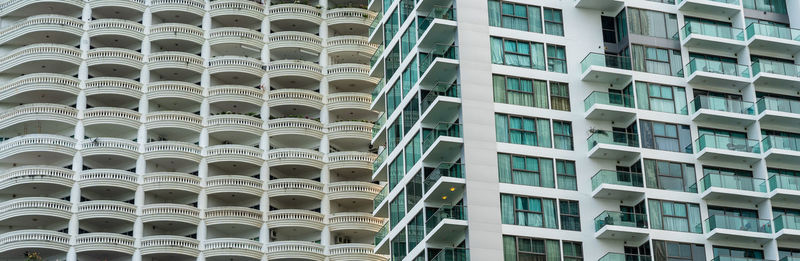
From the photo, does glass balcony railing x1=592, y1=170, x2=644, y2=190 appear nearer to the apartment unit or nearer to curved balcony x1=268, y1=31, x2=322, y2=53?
the apartment unit

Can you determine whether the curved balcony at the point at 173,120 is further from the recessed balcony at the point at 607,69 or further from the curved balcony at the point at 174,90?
the recessed balcony at the point at 607,69

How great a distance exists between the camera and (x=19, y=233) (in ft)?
340

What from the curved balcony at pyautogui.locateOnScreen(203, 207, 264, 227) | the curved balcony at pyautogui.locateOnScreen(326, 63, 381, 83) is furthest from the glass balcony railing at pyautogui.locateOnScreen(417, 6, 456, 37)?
the curved balcony at pyautogui.locateOnScreen(326, 63, 381, 83)

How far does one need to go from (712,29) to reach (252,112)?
37294 millimetres

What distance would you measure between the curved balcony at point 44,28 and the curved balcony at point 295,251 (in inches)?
938

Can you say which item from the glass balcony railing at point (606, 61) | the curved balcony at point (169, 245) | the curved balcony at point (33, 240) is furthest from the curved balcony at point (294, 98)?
the glass balcony railing at point (606, 61)

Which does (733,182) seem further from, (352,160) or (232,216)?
(232,216)

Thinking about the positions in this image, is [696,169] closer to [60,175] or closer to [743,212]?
[743,212]

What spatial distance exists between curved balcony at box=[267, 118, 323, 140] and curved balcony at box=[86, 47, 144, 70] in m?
11.4

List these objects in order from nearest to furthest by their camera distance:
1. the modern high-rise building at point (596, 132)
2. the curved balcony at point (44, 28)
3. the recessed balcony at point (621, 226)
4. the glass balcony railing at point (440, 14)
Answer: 1. the recessed balcony at point (621, 226)
2. the modern high-rise building at point (596, 132)
3. the glass balcony railing at point (440, 14)
4. the curved balcony at point (44, 28)

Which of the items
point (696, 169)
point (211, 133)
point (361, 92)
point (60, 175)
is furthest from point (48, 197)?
point (696, 169)

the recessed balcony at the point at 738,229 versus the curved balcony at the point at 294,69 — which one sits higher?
the curved balcony at the point at 294,69

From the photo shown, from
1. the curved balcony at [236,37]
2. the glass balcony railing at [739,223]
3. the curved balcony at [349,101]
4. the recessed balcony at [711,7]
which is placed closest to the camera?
the glass balcony railing at [739,223]

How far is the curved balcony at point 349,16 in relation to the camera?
117000 millimetres
